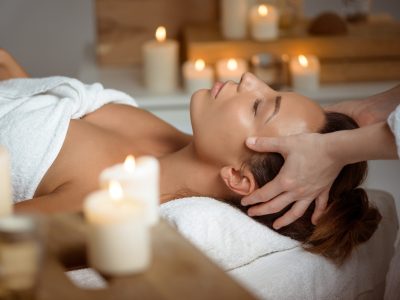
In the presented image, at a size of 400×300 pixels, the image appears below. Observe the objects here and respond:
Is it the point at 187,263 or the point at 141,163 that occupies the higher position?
the point at 141,163

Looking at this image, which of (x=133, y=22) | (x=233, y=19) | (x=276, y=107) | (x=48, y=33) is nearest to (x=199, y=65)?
(x=233, y=19)

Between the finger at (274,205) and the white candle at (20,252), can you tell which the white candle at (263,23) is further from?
the white candle at (20,252)

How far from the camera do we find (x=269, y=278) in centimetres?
186

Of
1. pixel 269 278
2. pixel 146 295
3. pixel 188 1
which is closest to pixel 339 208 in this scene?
pixel 269 278

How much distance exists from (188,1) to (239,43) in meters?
0.49

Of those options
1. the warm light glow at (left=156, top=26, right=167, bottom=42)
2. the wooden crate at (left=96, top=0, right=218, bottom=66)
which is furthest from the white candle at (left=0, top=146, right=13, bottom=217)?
the wooden crate at (left=96, top=0, right=218, bottom=66)

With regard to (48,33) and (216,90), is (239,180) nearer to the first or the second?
(216,90)

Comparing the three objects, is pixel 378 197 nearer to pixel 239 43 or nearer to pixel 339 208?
pixel 339 208

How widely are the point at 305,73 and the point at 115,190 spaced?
2.10 meters

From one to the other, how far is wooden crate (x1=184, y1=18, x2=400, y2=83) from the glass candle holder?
7.42 feet

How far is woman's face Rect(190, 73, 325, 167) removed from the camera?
6.61 ft

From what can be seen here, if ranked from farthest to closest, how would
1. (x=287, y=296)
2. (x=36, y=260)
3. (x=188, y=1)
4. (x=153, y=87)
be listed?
(x=188, y=1), (x=153, y=87), (x=287, y=296), (x=36, y=260)

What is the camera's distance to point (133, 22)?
11.9 ft

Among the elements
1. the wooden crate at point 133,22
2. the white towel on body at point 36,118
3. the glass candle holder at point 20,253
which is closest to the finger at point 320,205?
the white towel on body at point 36,118
